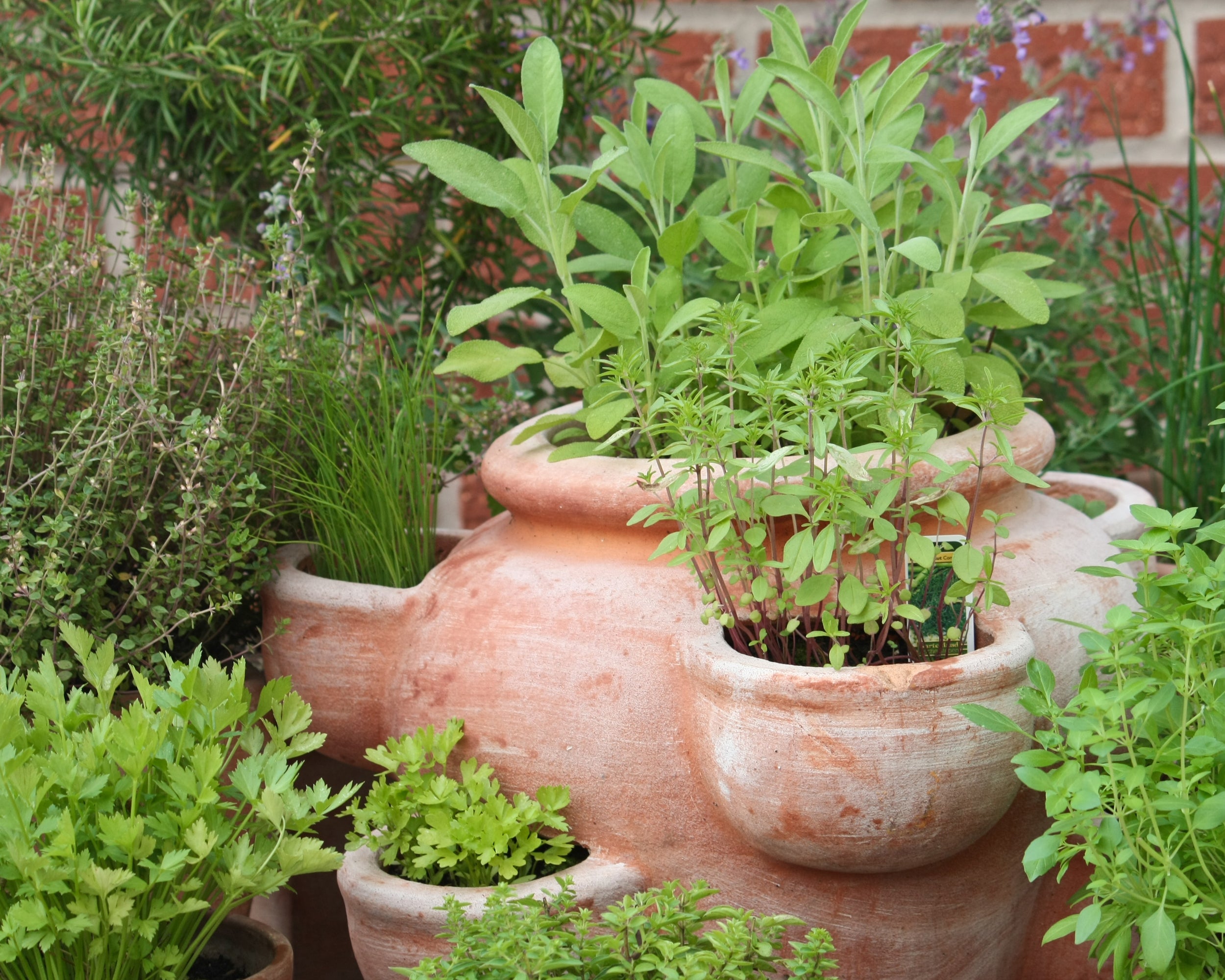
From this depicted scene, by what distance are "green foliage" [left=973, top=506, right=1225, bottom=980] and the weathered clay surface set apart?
0.10 metres

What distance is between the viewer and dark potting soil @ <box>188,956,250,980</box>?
0.82m

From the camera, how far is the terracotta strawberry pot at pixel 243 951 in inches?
32.4

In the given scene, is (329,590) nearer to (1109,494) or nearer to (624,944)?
(624,944)

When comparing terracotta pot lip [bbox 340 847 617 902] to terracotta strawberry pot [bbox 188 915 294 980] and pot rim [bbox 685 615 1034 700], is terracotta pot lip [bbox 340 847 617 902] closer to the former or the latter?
terracotta strawberry pot [bbox 188 915 294 980]

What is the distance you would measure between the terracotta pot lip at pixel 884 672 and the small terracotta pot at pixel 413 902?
174 millimetres

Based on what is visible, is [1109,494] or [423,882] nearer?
[423,882]

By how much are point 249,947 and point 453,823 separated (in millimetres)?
174

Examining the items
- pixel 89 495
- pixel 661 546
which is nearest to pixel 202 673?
pixel 89 495

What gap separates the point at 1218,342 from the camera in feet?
4.19

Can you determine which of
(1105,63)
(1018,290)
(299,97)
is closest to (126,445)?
(299,97)

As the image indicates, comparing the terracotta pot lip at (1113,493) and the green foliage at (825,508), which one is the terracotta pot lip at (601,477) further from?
the terracotta pot lip at (1113,493)

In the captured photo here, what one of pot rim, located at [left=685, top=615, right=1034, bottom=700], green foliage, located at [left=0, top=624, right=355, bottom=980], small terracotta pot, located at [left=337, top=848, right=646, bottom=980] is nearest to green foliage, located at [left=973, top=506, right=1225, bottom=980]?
pot rim, located at [left=685, top=615, right=1034, bottom=700]

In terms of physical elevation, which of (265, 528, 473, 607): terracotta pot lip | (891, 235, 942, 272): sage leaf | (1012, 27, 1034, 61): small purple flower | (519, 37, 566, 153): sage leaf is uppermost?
(1012, 27, 1034, 61): small purple flower

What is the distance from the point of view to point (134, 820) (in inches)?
25.7
